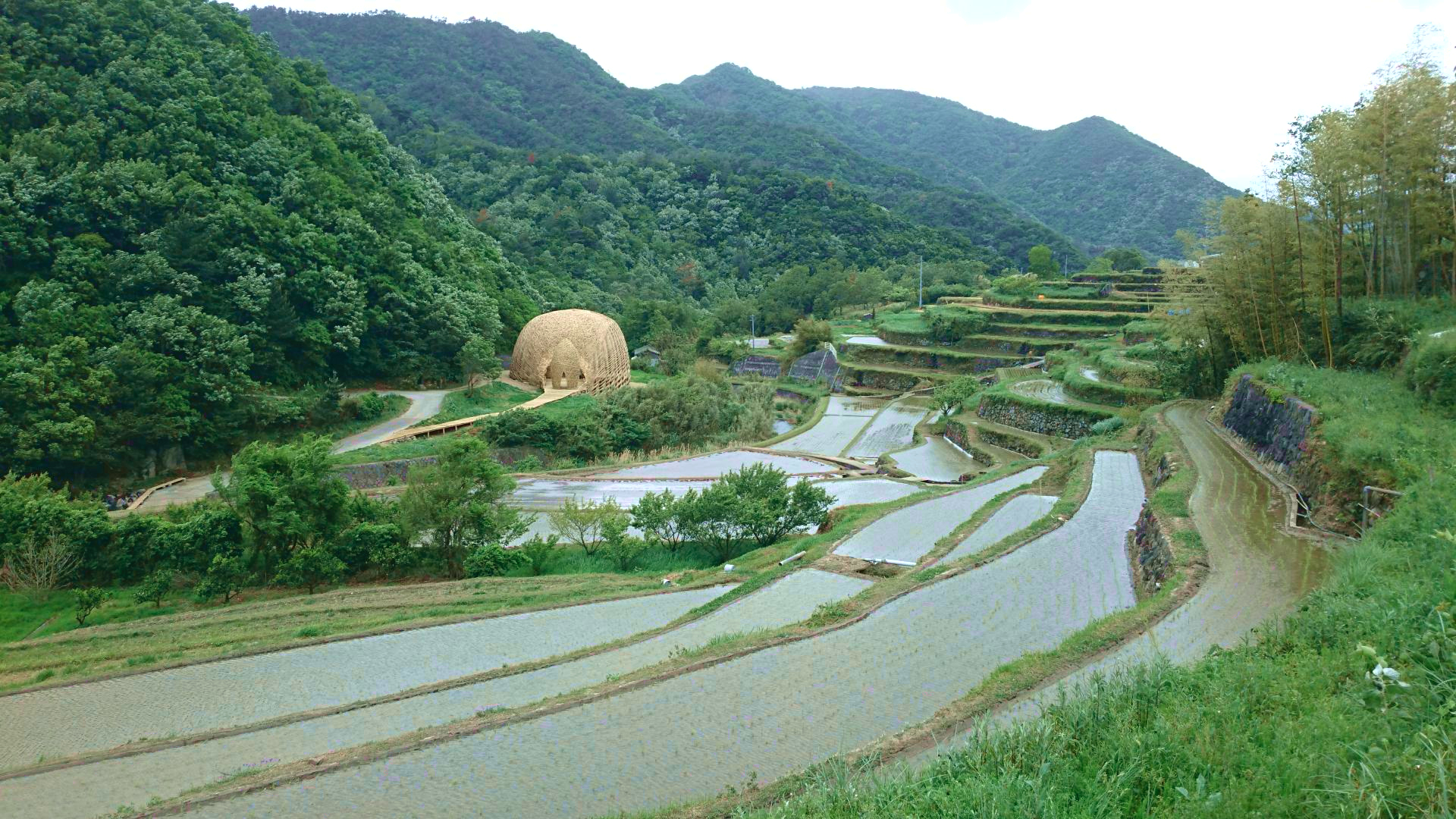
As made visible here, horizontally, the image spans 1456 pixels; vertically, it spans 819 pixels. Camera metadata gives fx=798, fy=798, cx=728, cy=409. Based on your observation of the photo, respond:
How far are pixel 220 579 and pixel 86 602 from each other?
1865 millimetres

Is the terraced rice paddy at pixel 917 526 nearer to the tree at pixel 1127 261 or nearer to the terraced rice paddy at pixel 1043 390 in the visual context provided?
the terraced rice paddy at pixel 1043 390

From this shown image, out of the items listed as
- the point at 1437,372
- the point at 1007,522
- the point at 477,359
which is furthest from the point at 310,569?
the point at 477,359

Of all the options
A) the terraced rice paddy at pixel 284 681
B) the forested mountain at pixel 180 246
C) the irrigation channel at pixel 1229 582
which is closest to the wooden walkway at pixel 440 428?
the forested mountain at pixel 180 246

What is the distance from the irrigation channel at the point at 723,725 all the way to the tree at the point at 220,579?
341 inches

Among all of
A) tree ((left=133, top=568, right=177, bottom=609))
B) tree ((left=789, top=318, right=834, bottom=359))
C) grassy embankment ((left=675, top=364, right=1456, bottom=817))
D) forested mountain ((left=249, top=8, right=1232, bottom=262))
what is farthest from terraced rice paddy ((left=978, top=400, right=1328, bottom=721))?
forested mountain ((left=249, top=8, right=1232, bottom=262))

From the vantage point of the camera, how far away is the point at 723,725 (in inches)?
266

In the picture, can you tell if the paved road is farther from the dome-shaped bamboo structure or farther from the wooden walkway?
the dome-shaped bamboo structure

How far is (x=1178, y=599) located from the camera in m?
8.46

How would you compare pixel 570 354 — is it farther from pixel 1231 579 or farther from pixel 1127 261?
pixel 1127 261

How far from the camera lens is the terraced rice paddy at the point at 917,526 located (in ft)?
40.9

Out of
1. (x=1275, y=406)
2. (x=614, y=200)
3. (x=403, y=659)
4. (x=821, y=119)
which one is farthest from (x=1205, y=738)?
(x=821, y=119)

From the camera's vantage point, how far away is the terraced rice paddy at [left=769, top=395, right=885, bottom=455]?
29.6 metres

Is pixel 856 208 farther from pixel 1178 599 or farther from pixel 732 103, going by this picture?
pixel 732 103

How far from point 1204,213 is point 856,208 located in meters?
64.1
